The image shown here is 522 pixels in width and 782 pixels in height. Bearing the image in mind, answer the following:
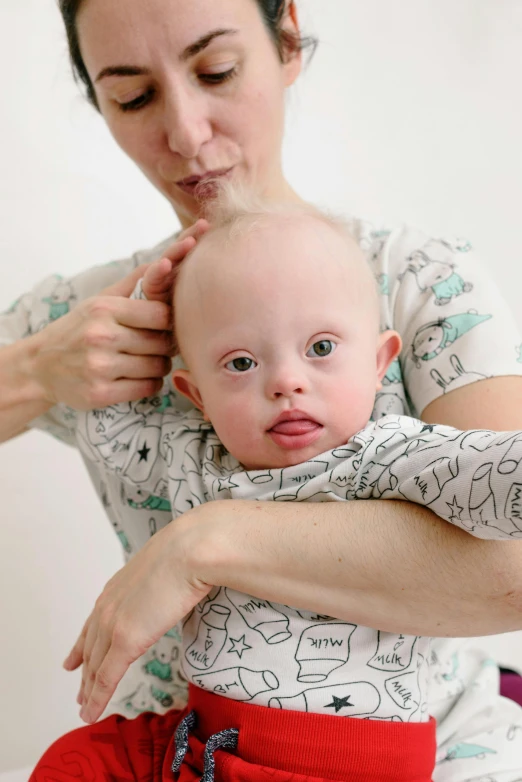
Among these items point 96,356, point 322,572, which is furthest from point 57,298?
point 322,572

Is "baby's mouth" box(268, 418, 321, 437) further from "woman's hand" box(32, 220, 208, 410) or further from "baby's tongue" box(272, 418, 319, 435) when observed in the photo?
→ "woman's hand" box(32, 220, 208, 410)

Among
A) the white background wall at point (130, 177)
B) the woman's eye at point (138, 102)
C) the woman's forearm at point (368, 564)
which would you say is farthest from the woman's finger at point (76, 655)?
the white background wall at point (130, 177)

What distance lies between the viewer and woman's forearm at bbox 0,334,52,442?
1292 millimetres

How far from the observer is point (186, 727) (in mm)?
1017

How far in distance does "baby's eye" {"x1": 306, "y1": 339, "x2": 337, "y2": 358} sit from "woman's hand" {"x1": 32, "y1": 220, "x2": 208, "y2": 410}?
254 millimetres

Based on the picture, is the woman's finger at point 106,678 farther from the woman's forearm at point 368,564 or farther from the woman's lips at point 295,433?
the woman's lips at point 295,433

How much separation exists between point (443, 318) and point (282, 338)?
0.91ft

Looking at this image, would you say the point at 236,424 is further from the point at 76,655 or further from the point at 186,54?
the point at 186,54

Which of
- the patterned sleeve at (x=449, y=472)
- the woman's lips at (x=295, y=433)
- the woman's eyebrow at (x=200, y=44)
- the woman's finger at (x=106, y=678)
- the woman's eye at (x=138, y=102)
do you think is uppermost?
the woman's eyebrow at (x=200, y=44)

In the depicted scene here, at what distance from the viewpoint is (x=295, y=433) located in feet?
3.21

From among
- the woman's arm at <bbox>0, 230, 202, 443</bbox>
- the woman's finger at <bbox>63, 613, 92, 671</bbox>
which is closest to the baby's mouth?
the woman's arm at <bbox>0, 230, 202, 443</bbox>

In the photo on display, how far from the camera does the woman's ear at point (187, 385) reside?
1118 millimetres

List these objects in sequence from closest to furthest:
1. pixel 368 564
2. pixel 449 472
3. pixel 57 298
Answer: pixel 449 472
pixel 368 564
pixel 57 298

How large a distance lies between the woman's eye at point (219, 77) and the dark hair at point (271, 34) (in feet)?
0.37
